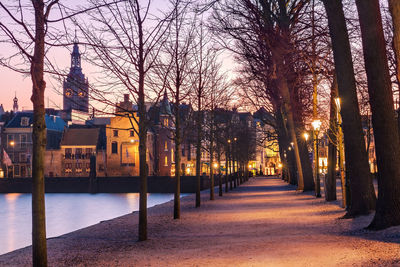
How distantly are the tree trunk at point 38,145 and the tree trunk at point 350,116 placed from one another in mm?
10146

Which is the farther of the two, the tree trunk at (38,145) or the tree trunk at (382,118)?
the tree trunk at (382,118)

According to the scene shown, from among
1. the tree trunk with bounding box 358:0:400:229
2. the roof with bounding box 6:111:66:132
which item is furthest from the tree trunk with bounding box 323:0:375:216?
the roof with bounding box 6:111:66:132

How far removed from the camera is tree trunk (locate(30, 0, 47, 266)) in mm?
10273

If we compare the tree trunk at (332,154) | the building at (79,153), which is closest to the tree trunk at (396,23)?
the tree trunk at (332,154)

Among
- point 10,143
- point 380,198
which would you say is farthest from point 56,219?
point 10,143

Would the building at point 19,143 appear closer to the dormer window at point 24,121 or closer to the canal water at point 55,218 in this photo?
the dormer window at point 24,121

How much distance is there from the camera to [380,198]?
14898 mm

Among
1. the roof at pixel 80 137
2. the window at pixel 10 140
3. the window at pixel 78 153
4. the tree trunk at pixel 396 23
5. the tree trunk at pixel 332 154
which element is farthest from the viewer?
the window at pixel 10 140

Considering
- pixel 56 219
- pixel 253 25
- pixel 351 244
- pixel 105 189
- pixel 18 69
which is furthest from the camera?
pixel 105 189

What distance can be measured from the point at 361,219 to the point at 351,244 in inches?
218

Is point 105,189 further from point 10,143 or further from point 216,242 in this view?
point 216,242

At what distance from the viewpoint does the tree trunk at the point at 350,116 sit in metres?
18.1

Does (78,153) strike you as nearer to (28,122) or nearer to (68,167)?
(68,167)

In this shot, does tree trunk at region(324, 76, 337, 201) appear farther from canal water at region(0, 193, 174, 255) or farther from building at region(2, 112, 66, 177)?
building at region(2, 112, 66, 177)
